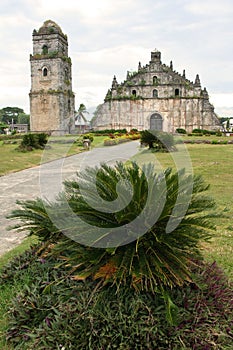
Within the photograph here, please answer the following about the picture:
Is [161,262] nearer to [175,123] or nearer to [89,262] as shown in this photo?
[89,262]

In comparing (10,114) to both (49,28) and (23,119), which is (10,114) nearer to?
(23,119)

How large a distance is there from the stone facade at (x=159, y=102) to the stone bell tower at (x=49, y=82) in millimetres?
6165

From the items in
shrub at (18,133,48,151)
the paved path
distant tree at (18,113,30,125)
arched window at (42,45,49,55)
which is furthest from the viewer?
distant tree at (18,113,30,125)

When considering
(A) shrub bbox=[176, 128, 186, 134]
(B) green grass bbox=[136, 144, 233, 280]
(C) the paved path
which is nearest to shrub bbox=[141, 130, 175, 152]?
(B) green grass bbox=[136, 144, 233, 280]

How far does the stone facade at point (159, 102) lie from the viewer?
4169 centimetres

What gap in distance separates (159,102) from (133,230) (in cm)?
4082

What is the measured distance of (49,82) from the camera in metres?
39.1

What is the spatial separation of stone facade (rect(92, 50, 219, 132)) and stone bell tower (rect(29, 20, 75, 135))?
20.2 ft

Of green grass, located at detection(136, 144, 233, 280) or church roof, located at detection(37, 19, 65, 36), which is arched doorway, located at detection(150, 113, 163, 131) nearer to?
church roof, located at detection(37, 19, 65, 36)

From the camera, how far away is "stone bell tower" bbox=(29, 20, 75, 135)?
127ft

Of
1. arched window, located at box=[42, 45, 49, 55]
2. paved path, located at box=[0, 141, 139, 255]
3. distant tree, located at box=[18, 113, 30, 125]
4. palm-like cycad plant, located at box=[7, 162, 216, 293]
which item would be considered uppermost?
arched window, located at box=[42, 45, 49, 55]

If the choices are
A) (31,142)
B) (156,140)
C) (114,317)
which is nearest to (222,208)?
(114,317)

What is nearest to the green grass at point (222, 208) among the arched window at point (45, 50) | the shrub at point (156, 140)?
the shrub at point (156, 140)

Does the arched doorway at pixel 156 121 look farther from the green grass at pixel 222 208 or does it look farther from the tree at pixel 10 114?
the tree at pixel 10 114
